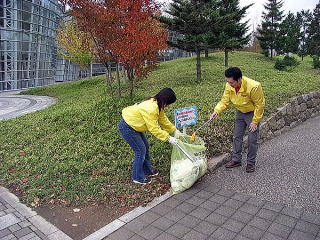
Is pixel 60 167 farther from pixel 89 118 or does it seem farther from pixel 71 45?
pixel 71 45

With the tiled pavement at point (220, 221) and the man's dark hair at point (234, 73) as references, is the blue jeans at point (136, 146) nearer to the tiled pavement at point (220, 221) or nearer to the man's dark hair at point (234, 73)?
the tiled pavement at point (220, 221)

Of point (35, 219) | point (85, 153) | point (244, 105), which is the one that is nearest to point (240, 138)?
point (244, 105)

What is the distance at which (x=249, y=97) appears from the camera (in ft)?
13.9

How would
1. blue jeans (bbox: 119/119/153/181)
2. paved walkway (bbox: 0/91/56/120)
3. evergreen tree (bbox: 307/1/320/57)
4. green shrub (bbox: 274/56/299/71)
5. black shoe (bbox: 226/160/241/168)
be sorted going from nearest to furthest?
1. blue jeans (bbox: 119/119/153/181)
2. black shoe (bbox: 226/160/241/168)
3. paved walkway (bbox: 0/91/56/120)
4. green shrub (bbox: 274/56/299/71)
5. evergreen tree (bbox: 307/1/320/57)

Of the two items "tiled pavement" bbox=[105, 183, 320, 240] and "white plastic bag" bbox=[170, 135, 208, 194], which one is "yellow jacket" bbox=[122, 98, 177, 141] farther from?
"tiled pavement" bbox=[105, 183, 320, 240]

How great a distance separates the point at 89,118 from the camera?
7.32 metres

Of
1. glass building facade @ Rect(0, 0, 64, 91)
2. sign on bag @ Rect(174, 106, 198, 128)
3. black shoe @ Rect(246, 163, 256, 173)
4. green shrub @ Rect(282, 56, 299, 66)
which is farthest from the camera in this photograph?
glass building facade @ Rect(0, 0, 64, 91)

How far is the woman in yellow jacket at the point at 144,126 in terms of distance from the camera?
377 centimetres

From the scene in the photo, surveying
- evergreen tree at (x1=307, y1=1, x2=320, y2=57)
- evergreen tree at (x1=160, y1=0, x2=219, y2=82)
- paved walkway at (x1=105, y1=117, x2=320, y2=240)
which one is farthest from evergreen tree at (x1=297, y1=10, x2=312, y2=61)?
paved walkway at (x1=105, y1=117, x2=320, y2=240)

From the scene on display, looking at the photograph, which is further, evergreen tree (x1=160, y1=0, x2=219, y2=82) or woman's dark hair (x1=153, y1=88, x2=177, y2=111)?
evergreen tree (x1=160, y1=0, x2=219, y2=82)

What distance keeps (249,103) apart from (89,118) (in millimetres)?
4327

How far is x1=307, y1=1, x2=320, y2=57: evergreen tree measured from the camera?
85.9ft

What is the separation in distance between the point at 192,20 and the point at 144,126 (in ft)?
28.1

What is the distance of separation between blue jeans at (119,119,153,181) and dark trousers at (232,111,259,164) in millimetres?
1512
